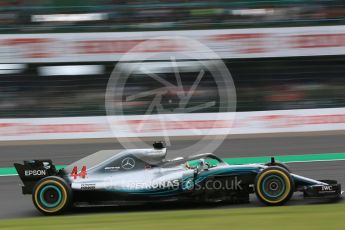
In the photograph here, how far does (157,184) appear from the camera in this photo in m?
7.58

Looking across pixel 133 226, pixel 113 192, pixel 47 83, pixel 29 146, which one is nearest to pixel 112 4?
pixel 47 83

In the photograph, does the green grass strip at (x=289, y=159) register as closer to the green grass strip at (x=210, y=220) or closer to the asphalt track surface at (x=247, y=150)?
the asphalt track surface at (x=247, y=150)

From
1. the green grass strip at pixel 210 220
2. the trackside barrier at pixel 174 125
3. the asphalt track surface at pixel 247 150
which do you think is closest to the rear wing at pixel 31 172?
the green grass strip at pixel 210 220

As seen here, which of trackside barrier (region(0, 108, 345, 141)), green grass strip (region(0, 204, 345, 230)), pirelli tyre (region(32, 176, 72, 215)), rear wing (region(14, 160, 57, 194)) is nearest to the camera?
green grass strip (region(0, 204, 345, 230))

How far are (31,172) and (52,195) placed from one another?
395 millimetres

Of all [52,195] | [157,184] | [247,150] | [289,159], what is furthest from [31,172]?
[247,150]

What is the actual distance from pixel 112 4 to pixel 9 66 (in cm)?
328

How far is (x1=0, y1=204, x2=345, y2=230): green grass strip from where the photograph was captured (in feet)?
20.0

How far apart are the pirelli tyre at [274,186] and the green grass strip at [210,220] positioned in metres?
0.20

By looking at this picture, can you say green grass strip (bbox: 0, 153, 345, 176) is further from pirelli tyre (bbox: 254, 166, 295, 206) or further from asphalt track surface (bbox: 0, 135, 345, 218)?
pirelli tyre (bbox: 254, 166, 295, 206)

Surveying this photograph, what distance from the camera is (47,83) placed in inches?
648

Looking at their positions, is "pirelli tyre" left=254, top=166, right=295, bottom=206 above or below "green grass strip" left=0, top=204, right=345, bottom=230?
above

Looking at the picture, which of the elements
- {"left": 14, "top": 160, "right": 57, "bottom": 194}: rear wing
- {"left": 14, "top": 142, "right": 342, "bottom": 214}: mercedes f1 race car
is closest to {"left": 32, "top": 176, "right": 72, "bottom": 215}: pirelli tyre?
{"left": 14, "top": 142, "right": 342, "bottom": 214}: mercedes f1 race car

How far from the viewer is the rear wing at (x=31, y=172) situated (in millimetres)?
7754
